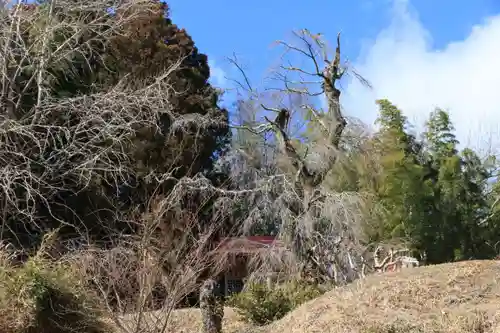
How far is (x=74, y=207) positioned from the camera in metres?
16.4

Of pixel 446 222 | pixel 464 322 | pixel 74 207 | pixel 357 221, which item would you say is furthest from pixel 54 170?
pixel 446 222

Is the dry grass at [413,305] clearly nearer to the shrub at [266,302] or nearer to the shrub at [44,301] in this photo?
the shrub at [266,302]

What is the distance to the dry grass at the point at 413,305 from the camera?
8711 millimetres

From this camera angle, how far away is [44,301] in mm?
9719

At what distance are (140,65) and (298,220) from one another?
685cm

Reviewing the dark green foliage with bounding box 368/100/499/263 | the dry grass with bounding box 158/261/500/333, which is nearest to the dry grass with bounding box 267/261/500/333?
the dry grass with bounding box 158/261/500/333

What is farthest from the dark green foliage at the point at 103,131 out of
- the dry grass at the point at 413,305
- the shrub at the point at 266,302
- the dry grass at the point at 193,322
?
the dry grass at the point at 413,305

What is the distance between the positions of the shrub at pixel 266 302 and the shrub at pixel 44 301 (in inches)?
102

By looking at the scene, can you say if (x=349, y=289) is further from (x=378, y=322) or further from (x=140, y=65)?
(x=140, y=65)

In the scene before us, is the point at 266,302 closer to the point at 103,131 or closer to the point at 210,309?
the point at 210,309

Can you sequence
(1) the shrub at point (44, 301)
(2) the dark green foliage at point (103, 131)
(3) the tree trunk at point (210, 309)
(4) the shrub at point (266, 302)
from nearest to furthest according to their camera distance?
1. (1) the shrub at point (44, 301)
2. (3) the tree trunk at point (210, 309)
3. (4) the shrub at point (266, 302)
4. (2) the dark green foliage at point (103, 131)

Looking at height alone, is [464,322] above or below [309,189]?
below

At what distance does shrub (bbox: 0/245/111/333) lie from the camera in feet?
31.2

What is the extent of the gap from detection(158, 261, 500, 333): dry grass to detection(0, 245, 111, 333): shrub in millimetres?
1836
